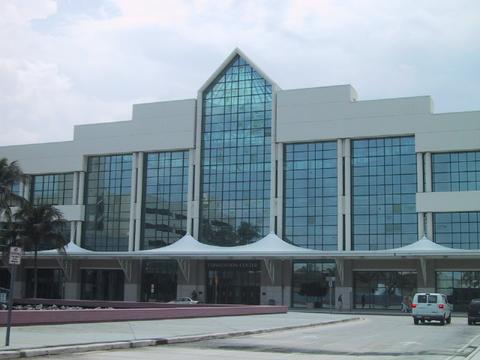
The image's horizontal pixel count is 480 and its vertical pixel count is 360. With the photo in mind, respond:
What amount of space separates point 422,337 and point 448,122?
34.3 m

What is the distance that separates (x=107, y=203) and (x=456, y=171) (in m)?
34.0

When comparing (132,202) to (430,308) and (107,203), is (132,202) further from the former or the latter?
(430,308)

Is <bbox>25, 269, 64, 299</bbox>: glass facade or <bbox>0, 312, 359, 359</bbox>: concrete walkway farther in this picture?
<bbox>25, 269, 64, 299</bbox>: glass facade

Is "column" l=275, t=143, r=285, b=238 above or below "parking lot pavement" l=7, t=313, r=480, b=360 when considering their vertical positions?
above

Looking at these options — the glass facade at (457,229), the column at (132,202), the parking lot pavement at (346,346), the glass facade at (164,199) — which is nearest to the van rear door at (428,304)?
the parking lot pavement at (346,346)

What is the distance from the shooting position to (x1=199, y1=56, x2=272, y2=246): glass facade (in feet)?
202

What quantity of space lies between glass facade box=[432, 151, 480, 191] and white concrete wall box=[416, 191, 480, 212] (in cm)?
101

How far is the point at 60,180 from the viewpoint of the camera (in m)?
70.9

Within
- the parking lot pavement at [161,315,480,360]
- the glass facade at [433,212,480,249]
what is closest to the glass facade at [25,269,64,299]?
the glass facade at [433,212,480,249]

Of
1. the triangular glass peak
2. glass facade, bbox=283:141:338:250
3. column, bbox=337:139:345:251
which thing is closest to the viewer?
column, bbox=337:139:345:251

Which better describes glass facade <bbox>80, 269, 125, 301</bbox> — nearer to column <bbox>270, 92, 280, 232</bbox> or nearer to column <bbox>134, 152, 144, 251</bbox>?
column <bbox>134, 152, 144, 251</bbox>

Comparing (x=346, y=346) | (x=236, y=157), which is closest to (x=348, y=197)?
(x=236, y=157)

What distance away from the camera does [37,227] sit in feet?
201

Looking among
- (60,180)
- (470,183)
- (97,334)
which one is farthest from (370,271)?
(97,334)
